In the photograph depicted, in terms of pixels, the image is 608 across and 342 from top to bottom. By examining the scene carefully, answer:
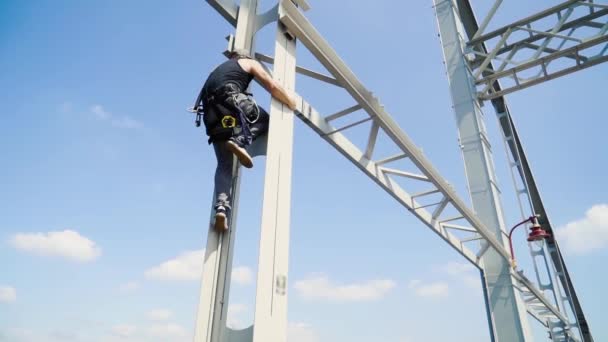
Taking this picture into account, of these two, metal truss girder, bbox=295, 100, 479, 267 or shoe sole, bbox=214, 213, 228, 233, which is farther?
metal truss girder, bbox=295, 100, 479, 267

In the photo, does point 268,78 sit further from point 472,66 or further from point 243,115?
point 472,66

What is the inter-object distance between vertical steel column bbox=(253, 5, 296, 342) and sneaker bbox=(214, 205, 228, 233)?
25 cm

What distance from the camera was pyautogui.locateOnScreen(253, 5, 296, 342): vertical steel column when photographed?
2086 mm

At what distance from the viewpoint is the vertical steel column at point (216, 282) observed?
2.22 metres

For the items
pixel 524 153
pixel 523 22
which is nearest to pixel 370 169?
pixel 523 22

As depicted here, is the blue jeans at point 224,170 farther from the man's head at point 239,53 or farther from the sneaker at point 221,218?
the man's head at point 239,53

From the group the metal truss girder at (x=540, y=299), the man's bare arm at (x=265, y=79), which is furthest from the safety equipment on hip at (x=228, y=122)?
the metal truss girder at (x=540, y=299)

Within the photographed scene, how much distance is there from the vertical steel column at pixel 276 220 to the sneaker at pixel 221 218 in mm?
253

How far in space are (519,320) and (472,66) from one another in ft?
18.3

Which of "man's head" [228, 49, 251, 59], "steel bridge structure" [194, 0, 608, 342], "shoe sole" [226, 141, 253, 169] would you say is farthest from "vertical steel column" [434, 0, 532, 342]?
"man's head" [228, 49, 251, 59]

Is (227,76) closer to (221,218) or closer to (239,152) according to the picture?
(239,152)

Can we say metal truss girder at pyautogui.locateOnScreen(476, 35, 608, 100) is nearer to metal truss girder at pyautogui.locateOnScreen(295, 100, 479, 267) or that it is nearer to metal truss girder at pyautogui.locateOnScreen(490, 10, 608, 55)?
metal truss girder at pyautogui.locateOnScreen(490, 10, 608, 55)

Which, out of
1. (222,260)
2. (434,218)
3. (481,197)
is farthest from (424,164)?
(481,197)

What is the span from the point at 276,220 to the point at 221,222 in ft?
1.08
